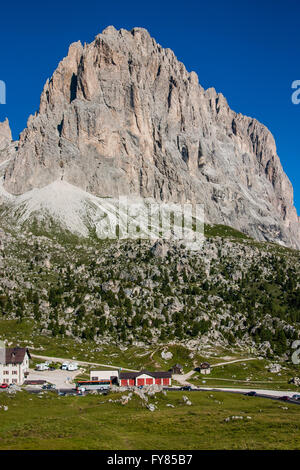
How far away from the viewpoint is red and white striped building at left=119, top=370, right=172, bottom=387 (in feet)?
336

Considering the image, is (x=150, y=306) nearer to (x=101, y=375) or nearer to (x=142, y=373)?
(x=142, y=373)

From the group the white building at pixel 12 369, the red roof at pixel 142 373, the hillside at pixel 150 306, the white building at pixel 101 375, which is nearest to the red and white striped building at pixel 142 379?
the red roof at pixel 142 373

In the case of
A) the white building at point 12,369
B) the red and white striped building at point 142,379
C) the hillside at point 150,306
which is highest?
the hillside at point 150,306

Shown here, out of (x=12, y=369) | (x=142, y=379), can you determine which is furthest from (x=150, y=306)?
(x=12, y=369)

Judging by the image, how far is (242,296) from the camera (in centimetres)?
18700

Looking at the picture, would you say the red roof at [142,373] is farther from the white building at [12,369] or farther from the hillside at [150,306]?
the hillside at [150,306]

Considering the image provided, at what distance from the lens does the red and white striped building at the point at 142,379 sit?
10231 cm

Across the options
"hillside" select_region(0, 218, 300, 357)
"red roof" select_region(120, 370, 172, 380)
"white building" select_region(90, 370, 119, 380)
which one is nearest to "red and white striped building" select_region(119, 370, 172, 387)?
"red roof" select_region(120, 370, 172, 380)

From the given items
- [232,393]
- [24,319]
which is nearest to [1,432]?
[232,393]

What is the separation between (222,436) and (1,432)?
27.8 meters

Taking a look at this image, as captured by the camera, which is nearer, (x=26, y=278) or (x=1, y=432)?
(x=1, y=432)

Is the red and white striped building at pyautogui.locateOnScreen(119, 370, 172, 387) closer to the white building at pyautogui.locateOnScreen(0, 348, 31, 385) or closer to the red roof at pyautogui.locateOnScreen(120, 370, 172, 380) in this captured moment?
the red roof at pyautogui.locateOnScreen(120, 370, 172, 380)

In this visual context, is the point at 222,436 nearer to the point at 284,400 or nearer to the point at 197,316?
the point at 284,400
